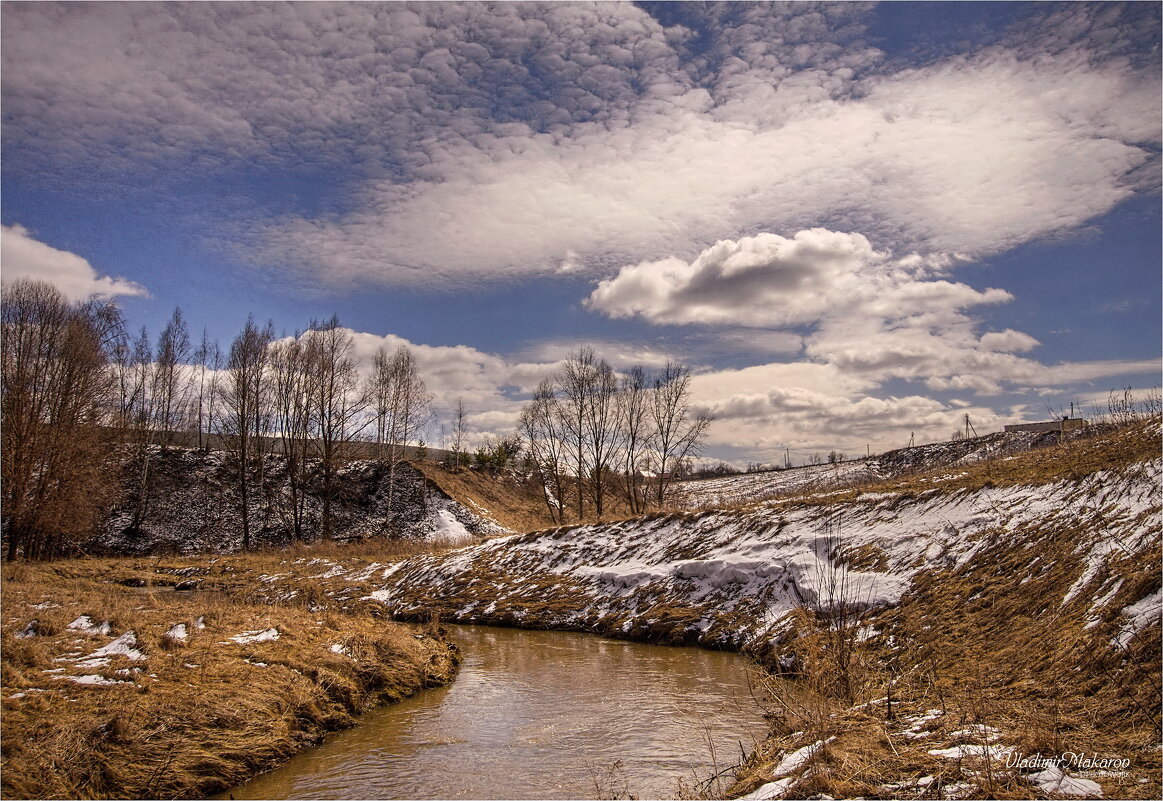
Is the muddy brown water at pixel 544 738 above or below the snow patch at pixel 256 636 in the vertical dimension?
below

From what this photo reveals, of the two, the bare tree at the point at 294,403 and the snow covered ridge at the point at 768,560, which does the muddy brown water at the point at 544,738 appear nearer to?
the snow covered ridge at the point at 768,560

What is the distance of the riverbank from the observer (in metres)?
6.32

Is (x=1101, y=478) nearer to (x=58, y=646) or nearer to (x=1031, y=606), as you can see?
(x=1031, y=606)

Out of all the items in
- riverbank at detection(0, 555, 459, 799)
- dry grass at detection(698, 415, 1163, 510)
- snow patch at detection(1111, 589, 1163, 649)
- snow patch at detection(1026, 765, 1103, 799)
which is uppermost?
dry grass at detection(698, 415, 1163, 510)

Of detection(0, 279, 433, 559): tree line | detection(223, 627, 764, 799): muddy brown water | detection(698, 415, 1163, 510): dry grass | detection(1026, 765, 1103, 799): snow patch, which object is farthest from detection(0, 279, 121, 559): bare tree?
detection(1026, 765, 1103, 799): snow patch

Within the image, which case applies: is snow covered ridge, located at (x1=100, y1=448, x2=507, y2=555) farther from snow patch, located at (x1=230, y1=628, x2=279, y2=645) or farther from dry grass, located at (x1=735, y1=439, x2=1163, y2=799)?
dry grass, located at (x1=735, y1=439, x2=1163, y2=799)

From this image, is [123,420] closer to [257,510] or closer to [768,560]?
[257,510]

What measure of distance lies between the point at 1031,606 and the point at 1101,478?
3667 mm

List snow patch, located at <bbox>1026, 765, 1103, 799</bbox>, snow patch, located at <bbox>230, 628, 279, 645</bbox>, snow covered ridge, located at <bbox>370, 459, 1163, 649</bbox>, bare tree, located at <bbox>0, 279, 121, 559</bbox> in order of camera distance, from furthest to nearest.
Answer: bare tree, located at <bbox>0, 279, 121, 559</bbox>
snow patch, located at <bbox>230, 628, 279, 645</bbox>
snow covered ridge, located at <bbox>370, 459, 1163, 649</bbox>
snow patch, located at <bbox>1026, 765, 1103, 799</bbox>

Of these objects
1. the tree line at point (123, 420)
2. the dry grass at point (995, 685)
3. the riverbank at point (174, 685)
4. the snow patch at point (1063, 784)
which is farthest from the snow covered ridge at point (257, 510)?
the snow patch at point (1063, 784)

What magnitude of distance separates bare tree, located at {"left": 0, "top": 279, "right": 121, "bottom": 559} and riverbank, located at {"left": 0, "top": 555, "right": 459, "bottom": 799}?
17.1m

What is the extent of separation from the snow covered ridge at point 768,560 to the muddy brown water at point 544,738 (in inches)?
97.6

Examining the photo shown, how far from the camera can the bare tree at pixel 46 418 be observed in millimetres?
26406

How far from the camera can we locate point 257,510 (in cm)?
4575
